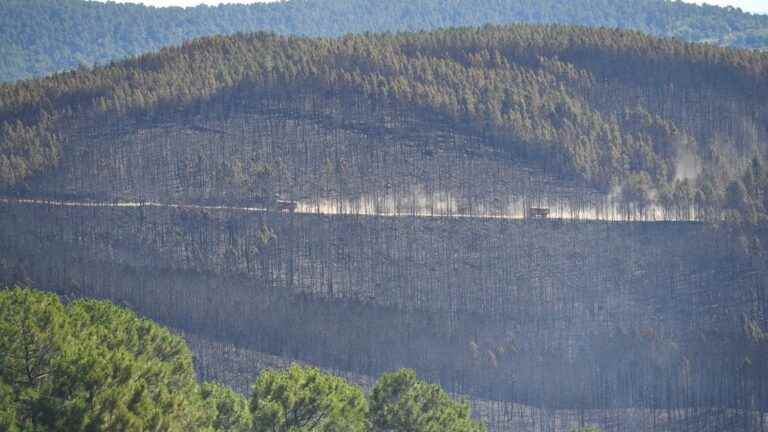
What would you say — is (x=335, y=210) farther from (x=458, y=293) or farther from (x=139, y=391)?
(x=139, y=391)

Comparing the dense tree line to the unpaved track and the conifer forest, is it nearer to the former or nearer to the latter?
the conifer forest

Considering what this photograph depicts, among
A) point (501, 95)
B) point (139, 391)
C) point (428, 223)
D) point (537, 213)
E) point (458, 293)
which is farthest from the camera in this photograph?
point (501, 95)

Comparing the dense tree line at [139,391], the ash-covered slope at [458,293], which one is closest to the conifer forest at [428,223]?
the ash-covered slope at [458,293]

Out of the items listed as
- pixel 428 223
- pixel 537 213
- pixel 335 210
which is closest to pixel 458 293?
pixel 428 223

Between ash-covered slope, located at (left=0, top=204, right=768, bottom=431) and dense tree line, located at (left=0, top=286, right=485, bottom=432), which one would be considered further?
ash-covered slope, located at (left=0, top=204, right=768, bottom=431)

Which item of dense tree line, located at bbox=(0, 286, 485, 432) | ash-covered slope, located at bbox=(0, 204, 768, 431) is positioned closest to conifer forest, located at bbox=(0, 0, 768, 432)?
ash-covered slope, located at bbox=(0, 204, 768, 431)
